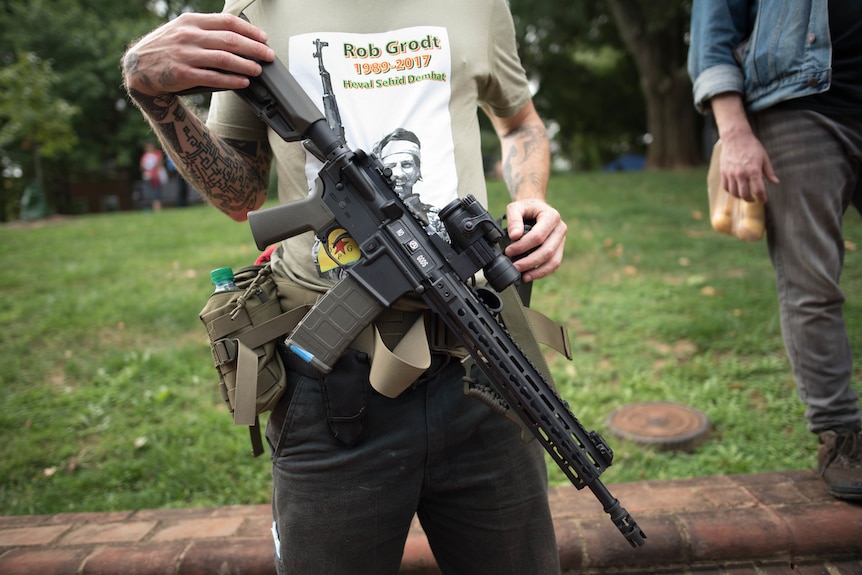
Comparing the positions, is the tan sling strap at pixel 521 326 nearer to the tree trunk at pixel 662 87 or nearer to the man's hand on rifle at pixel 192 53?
the man's hand on rifle at pixel 192 53

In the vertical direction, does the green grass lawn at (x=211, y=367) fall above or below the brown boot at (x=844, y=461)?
below

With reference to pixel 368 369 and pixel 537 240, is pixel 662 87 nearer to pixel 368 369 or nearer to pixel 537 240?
pixel 537 240

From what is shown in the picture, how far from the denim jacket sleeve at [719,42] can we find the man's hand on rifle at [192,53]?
6.15 ft

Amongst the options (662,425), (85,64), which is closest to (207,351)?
(662,425)

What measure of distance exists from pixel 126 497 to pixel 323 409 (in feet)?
7.01

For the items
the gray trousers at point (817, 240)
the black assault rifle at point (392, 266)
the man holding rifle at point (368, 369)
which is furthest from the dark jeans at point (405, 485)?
the gray trousers at point (817, 240)

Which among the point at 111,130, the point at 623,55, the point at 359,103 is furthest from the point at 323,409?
the point at 111,130

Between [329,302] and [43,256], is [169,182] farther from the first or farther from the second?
[329,302]

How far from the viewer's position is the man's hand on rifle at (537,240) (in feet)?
4.70

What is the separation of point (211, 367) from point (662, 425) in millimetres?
2920

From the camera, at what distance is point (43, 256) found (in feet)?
23.1

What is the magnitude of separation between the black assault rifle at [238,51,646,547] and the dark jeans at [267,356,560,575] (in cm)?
14

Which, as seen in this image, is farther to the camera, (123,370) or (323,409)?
(123,370)

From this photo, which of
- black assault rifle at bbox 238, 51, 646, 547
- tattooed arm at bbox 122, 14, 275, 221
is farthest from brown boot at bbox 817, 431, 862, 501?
tattooed arm at bbox 122, 14, 275, 221
